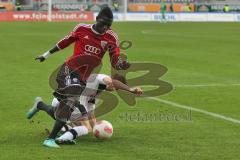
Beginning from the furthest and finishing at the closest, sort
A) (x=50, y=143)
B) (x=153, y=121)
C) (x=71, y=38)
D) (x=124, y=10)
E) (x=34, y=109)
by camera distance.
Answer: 1. (x=124, y=10)
2. (x=153, y=121)
3. (x=34, y=109)
4. (x=71, y=38)
5. (x=50, y=143)

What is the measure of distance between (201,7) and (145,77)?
67649mm

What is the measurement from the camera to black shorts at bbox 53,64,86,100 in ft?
31.8

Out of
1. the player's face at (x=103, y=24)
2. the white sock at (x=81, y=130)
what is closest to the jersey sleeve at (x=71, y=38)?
the player's face at (x=103, y=24)

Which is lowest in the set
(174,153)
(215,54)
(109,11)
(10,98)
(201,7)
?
(201,7)

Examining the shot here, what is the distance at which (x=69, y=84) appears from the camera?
967 centimetres

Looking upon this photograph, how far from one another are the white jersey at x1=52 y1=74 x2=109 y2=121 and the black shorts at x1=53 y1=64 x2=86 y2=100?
13cm

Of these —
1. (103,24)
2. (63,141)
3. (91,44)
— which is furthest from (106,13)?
(63,141)

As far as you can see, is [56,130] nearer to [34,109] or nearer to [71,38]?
[34,109]

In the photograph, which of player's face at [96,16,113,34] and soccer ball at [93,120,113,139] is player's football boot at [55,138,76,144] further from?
player's face at [96,16,113,34]

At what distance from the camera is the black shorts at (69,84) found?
31.8ft

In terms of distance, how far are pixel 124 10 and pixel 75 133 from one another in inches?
2423

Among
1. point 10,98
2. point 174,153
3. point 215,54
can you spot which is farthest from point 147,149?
point 215,54

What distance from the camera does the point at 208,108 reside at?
1312 cm

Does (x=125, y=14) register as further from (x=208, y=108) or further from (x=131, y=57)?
(x=208, y=108)
